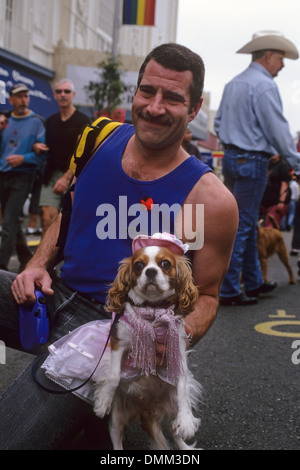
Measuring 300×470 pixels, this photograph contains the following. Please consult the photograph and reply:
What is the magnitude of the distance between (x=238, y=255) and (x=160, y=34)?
44586 millimetres

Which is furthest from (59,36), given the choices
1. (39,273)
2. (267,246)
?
(39,273)

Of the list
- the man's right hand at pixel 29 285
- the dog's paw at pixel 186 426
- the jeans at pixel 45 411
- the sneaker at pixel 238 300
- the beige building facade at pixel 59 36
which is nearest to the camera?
the dog's paw at pixel 186 426

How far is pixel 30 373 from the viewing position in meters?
2.33

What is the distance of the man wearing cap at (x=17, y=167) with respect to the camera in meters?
6.79

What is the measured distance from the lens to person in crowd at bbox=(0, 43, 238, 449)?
238 cm

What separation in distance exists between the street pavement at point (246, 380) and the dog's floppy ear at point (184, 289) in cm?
96

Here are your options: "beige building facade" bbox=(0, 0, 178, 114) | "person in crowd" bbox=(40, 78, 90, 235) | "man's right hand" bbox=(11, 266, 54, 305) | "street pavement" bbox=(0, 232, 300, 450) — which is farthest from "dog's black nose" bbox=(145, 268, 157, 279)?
"beige building facade" bbox=(0, 0, 178, 114)

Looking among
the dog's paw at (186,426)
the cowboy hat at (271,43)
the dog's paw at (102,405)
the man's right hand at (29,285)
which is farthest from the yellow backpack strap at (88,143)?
the cowboy hat at (271,43)

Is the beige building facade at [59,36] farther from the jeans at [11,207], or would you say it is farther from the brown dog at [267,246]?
the brown dog at [267,246]

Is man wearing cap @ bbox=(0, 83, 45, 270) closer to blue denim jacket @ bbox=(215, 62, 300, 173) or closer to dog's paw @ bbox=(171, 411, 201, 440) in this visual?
blue denim jacket @ bbox=(215, 62, 300, 173)

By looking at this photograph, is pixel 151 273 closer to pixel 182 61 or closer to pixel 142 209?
→ pixel 142 209

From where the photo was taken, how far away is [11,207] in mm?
6879

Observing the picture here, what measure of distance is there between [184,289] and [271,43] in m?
4.60

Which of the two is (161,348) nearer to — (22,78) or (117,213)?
(117,213)
